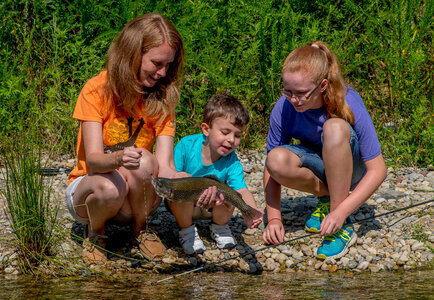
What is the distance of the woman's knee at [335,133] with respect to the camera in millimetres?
3863

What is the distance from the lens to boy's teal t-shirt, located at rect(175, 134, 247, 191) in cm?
423

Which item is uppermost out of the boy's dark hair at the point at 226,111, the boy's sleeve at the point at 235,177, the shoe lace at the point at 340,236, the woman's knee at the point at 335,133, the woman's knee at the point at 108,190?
the boy's dark hair at the point at 226,111

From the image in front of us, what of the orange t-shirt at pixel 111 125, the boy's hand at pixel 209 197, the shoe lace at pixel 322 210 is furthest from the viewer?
the shoe lace at pixel 322 210

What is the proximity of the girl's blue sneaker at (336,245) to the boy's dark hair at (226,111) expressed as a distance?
1023 mm

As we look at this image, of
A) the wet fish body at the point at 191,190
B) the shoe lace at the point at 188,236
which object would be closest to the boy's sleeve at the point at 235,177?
the wet fish body at the point at 191,190

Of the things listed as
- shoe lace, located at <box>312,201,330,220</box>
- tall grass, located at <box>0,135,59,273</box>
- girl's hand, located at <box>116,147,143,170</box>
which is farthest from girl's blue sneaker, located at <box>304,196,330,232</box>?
tall grass, located at <box>0,135,59,273</box>

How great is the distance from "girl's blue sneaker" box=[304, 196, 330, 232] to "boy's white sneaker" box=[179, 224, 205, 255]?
87cm

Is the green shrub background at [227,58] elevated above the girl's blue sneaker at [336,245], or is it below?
above

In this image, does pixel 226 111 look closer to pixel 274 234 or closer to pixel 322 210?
pixel 274 234

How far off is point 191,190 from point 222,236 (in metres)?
0.80

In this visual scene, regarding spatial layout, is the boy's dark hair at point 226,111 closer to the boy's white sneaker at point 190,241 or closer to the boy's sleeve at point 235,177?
the boy's sleeve at point 235,177

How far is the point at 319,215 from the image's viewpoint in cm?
441

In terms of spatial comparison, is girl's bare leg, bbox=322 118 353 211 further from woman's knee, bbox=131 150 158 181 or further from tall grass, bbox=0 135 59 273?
tall grass, bbox=0 135 59 273

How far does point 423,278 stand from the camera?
3.77 m
